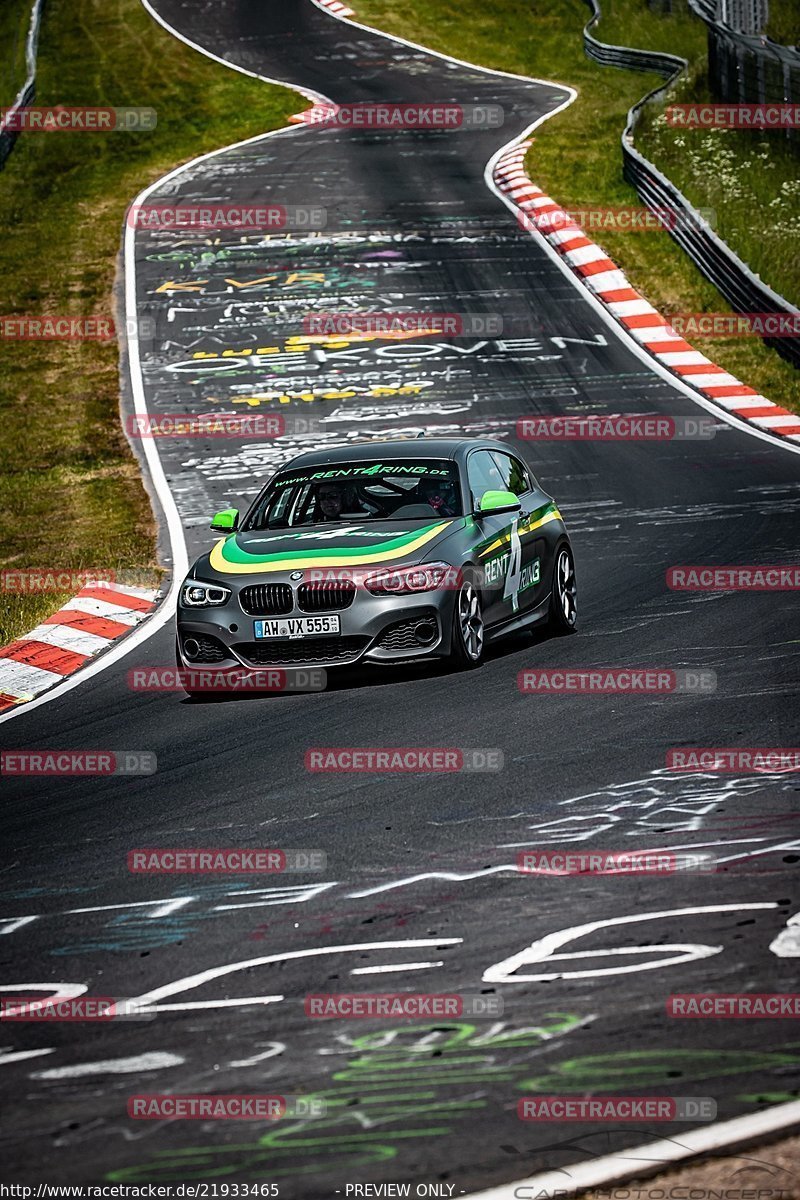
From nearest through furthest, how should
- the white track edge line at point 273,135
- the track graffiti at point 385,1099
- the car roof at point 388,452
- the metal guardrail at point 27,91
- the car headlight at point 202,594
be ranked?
1. the track graffiti at point 385,1099
2. the car headlight at point 202,594
3. the car roof at point 388,452
4. the white track edge line at point 273,135
5. the metal guardrail at point 27,91

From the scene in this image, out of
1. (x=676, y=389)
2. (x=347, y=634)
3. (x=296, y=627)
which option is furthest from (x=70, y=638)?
(x=676, y=389)

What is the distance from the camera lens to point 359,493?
1155cm

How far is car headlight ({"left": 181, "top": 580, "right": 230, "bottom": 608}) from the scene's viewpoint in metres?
10.5

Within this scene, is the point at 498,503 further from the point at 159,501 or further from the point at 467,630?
the point at 159,501

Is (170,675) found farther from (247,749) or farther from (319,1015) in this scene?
(319,1015)

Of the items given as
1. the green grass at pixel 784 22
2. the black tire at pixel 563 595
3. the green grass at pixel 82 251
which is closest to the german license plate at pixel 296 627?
the black tire at pixel 563 595

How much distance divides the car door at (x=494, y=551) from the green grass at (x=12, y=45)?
1309 inches

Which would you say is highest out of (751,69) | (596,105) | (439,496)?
(751,69)

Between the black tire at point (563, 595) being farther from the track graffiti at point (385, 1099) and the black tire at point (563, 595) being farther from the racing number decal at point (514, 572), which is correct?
the track graffiti at point (385, 1099)

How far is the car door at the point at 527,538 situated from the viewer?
11.6 meters

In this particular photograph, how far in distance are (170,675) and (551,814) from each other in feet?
15.3

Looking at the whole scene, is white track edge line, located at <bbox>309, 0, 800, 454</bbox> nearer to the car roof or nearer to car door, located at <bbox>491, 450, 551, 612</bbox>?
car door, located at <bbox>491, 450, 551, 612</bbox>

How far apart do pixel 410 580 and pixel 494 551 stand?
3.45ft

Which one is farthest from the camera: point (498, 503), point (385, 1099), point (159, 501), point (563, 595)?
point (159, 501)
